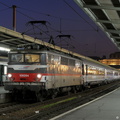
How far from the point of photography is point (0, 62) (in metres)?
25.8

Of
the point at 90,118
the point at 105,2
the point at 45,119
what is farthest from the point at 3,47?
the point at 90,118

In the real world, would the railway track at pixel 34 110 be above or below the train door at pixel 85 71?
below

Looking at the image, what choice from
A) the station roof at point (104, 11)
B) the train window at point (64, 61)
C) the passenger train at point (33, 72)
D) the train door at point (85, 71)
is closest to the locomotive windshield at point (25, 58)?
the passenger train at point (33, 72)

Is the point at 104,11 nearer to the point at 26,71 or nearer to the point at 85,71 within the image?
the point at 26,71

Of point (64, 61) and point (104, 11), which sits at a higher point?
point (104, 11)

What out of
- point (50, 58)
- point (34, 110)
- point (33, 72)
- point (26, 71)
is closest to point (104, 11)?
point (50, 58)

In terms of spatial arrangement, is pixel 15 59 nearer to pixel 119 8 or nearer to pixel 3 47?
pixel 3 47

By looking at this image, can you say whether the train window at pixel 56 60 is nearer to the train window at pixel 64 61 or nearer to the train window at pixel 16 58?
the train window at pixel 64 61

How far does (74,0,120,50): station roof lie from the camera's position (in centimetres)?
1509

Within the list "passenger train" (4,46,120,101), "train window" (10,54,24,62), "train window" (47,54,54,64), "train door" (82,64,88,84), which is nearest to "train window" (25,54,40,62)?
"passenger train" (4,46,120,101)

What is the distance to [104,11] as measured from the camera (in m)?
16.9

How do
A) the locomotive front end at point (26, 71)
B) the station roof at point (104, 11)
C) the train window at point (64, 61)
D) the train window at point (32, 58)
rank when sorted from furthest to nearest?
the train window at point (64, 61) < the train window at point (32, 58) < the locomotive front end at point (26, 71) < the station roof at point (104, 11)

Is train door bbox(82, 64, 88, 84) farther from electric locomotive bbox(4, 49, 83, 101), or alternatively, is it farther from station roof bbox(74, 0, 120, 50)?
electric locomotive bbox(4, 49, 83, 101)

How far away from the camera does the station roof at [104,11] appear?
15.1 meters
